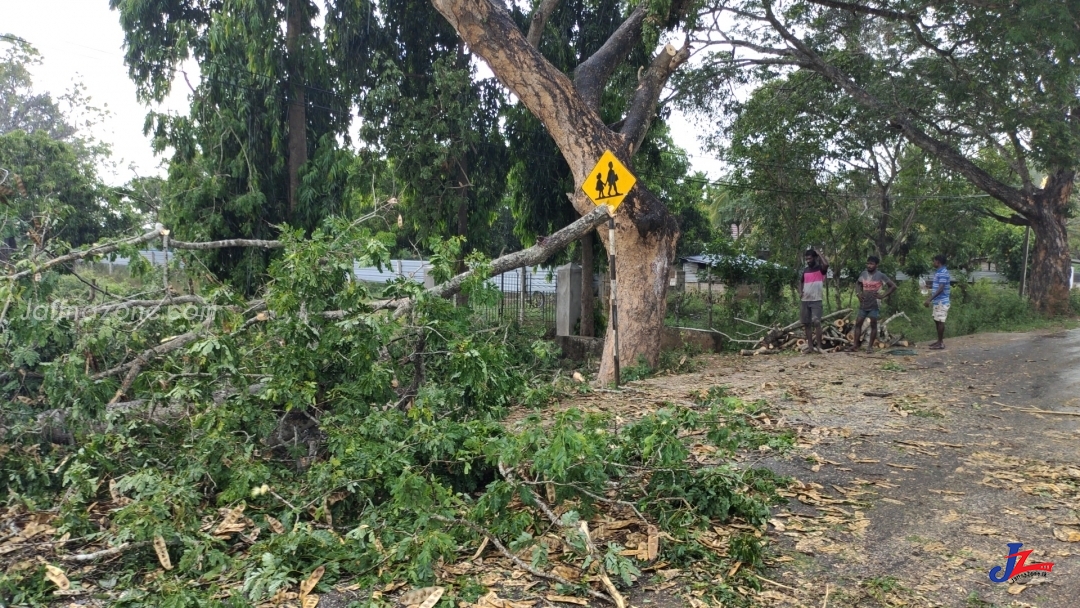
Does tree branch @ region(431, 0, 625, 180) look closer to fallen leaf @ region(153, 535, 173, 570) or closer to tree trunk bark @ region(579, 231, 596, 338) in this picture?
tree trunk bark @ region(579, 231, 596, 338)

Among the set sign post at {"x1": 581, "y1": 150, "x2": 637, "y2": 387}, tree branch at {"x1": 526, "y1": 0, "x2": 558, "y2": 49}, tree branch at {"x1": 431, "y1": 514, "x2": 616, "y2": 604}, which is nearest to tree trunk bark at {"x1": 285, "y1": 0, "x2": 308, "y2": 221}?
tree branch at {"x1": 526, "y1": 0, "x2": 558, "y2": 49}

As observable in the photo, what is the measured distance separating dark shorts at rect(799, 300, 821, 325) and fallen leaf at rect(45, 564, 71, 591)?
35.3 feet

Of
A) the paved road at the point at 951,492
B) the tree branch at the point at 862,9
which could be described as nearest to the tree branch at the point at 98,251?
the paved road at the point at 951,492

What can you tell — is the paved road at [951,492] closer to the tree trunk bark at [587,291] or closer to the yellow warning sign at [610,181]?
the yellow warning sign at [610,181]

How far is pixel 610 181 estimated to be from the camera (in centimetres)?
864

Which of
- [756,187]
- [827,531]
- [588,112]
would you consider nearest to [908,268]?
[756,187]

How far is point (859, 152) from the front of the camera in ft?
65.7

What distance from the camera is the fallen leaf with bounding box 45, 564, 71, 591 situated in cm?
403

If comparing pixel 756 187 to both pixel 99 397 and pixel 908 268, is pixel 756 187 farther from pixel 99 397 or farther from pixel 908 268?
pixel 99 397

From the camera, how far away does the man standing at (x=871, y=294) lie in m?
11.7

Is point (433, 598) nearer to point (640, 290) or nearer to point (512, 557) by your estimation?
point (512, 557)

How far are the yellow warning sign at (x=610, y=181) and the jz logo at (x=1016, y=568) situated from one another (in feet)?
17.7

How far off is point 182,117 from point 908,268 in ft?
80.1

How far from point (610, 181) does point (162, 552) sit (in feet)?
19.3
